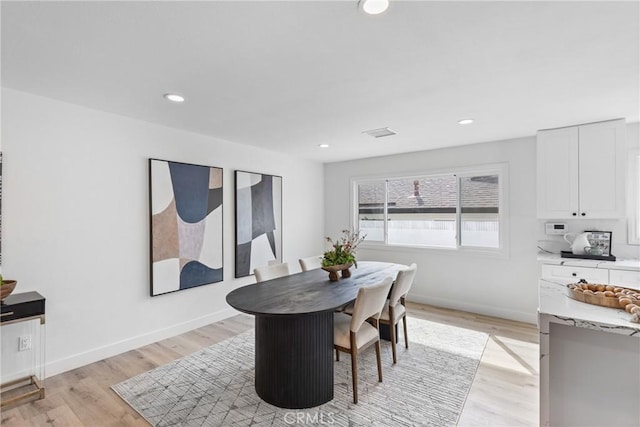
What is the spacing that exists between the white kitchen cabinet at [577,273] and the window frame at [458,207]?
724 millimetres

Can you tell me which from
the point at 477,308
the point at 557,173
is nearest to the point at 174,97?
the point at 557,173

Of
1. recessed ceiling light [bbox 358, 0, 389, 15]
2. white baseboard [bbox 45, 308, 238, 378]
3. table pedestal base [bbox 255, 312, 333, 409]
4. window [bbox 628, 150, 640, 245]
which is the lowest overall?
white baseboard [bbox 45, 308, 238, 378]

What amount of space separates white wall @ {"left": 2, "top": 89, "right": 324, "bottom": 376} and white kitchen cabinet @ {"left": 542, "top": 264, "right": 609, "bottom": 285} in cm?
417

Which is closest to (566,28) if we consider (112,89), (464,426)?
(464,426)

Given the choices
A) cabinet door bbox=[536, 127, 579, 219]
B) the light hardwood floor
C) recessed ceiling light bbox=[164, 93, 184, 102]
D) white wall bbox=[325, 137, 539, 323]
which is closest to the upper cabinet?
cabinet door bbox=[536, 127, 579, 219]

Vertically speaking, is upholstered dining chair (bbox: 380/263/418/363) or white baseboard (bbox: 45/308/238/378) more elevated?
upholstered dining chair (bbox: 380/263/418/363)

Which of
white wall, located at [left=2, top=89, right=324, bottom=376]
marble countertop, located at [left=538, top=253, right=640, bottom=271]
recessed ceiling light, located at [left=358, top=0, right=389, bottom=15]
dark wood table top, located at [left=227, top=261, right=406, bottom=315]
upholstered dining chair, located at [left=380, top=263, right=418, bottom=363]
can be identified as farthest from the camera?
marble countertop, located at [left=538, top=253, right=640, bottom=271]

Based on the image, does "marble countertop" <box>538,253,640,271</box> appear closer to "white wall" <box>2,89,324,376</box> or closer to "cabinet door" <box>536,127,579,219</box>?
"cabinet door" <box>536,127,579,219</box>

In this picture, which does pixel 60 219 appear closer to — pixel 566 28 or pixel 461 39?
pixel 461 39

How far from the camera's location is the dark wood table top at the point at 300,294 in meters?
2.07

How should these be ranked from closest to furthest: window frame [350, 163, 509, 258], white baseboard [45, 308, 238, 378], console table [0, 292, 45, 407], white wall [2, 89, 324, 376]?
1. console table [0, 292, 45, 407]
2. white wall [2, 89, 324, 376]
3. white baseboard [45, 308, 238, 378]
4. window frame [350, 163, 509, 258]

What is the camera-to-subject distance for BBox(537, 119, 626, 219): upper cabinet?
124 inches

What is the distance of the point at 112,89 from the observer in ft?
7.98

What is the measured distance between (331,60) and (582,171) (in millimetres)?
3200
